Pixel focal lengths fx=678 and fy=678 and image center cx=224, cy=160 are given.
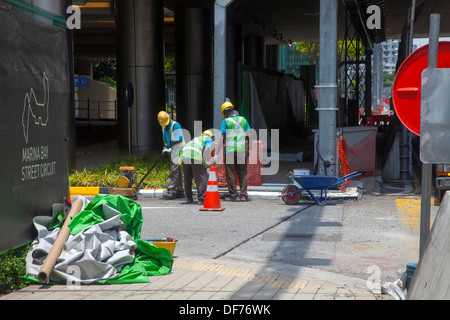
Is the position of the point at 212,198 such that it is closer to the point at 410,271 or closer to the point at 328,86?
the point at 328,86

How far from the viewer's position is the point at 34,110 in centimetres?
697

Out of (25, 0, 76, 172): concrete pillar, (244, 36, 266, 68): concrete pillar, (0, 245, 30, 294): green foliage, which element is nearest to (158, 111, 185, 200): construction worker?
(25, 0, 76, 172): concrete pillar

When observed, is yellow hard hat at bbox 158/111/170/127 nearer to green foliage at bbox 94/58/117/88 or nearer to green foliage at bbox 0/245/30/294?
green foliage at bbox 0/245/30/294

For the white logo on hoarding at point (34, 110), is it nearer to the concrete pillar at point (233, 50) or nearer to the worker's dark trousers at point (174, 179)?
the worker's dark trousers at point (174, 179)

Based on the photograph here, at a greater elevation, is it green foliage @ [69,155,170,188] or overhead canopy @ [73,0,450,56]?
overhead canopy @ [73,0,450,56]

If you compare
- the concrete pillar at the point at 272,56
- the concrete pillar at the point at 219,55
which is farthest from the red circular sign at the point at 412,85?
the concrete pillar at the point at 272,56

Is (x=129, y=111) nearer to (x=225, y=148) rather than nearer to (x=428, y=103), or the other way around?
(x=225, y=148)

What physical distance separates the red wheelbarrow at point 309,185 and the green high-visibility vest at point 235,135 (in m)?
1.20

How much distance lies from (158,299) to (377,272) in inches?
108

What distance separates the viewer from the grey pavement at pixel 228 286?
6.17 metres

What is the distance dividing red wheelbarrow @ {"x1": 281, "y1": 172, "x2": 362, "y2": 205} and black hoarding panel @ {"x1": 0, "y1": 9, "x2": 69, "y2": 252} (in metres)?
5.65

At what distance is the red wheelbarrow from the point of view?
41.0ft
